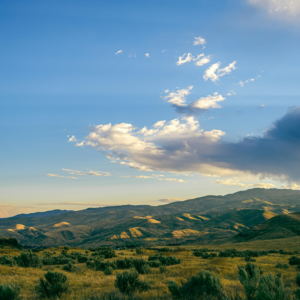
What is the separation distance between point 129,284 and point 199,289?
10.4ft

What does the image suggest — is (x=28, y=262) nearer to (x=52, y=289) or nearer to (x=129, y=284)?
(x=52, y=289)

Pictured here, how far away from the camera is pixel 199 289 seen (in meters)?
9.43

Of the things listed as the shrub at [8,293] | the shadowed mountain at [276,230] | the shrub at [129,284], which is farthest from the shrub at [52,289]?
the shadowed mountain at [276,230]

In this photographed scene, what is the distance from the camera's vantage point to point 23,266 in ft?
66.2

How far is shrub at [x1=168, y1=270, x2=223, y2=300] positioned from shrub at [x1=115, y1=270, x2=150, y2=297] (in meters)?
1.83

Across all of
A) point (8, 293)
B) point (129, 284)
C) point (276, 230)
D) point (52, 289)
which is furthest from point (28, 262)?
point (276, 230)

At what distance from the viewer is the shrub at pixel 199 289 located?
29.4ft

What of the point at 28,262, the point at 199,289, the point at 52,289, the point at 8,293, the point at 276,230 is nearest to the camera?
the point at 8,293

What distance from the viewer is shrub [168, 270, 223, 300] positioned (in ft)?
29.4

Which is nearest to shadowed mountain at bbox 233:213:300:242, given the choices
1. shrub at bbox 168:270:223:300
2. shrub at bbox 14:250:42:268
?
shrub at bbox 14:250:42:268

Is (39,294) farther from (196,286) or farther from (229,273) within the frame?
(229,273)

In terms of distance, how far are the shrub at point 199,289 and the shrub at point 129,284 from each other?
6.02 ft

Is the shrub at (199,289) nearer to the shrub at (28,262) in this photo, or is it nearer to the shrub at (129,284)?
the shrub at (129,284)

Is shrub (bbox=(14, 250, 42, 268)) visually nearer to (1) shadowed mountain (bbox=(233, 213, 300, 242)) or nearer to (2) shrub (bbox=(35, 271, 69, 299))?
(2) shrub (bbox=(35, 271, 69, 299))
